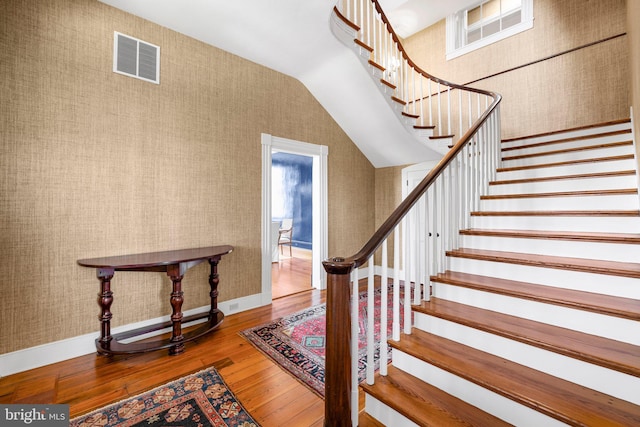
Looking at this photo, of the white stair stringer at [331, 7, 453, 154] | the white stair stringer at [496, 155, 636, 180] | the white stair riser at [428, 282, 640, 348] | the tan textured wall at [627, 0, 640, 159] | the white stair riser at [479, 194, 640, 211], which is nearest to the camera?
the white stair riser at [428, 282, 640, 348]

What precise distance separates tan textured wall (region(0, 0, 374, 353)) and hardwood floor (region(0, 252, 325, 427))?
35 cm

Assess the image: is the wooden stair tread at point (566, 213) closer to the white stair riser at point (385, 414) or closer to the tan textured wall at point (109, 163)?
the white stair riser at point (385, 414)

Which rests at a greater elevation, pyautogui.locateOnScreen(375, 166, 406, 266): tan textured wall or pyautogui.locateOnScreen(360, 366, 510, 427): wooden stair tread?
pyautogui.locateOnScreen(375, 166, 406, 266): tan textured wall

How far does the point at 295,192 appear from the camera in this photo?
8.51 metres

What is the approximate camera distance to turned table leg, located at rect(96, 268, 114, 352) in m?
2.22

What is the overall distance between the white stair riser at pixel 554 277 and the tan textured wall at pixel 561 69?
318cm

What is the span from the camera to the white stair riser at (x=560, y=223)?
193 cm

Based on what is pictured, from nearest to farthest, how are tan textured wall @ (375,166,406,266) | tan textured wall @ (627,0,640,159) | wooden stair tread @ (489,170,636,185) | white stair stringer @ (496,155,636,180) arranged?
tan textured wall @ (627,0,640,159) < wooden stair tread @ (489,170,636,185) < white stair stringer @ (496,155,636,180) < tan textured wall @ (375,166,406,266)

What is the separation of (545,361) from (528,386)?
0.19m

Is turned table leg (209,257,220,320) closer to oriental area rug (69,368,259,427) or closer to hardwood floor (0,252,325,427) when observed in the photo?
hardwood floor (0,252,325,427)

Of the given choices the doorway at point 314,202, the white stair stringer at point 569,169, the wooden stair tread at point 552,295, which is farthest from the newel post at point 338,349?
the white stair stringer at point 569,169

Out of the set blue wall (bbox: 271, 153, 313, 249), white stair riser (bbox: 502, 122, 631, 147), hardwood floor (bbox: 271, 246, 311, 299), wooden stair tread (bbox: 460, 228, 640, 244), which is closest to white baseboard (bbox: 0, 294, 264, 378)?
hardwood floor (bbox: 271, 246, 311, 299)

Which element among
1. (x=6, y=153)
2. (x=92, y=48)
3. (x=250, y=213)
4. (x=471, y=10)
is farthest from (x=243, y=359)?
(x=471, y=10)

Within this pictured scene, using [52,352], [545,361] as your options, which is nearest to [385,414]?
[545,361]
